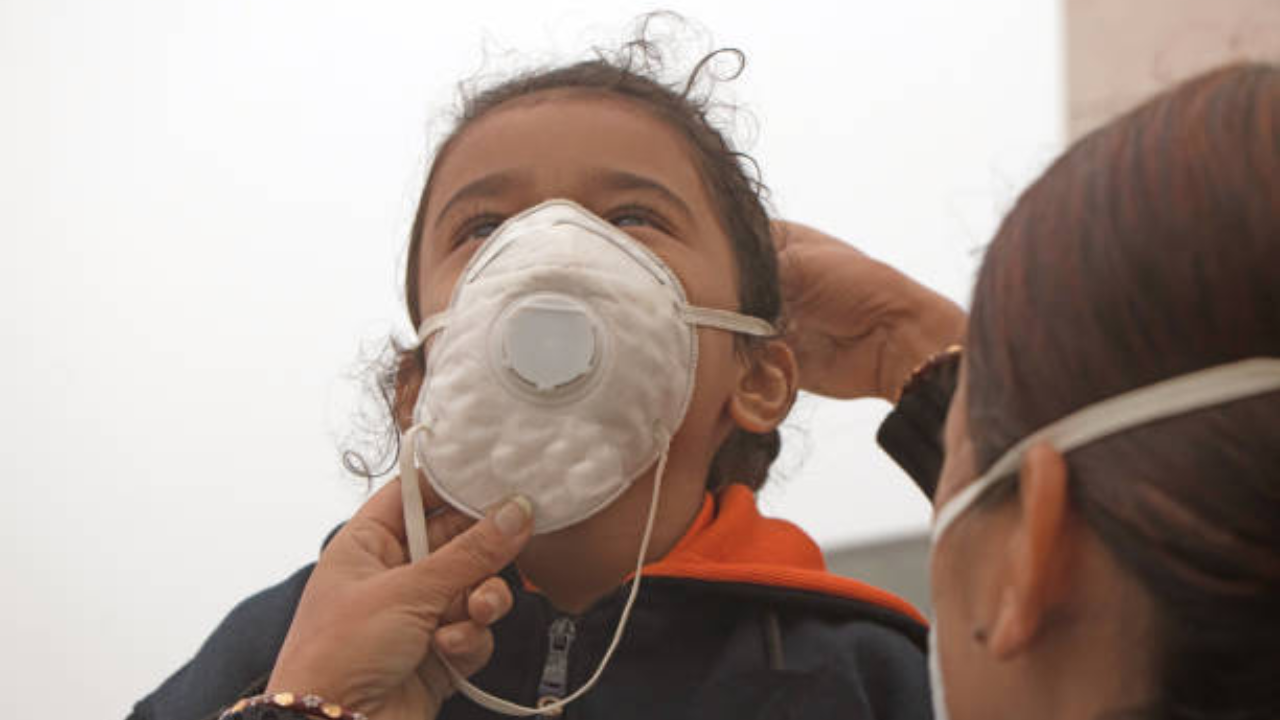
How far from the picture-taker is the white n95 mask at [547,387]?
2.85 ft

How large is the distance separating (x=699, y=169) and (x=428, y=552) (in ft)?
1.55

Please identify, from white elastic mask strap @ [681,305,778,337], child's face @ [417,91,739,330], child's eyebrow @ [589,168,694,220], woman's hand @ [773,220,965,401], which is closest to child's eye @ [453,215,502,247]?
child's face @ [417,91,739,330]

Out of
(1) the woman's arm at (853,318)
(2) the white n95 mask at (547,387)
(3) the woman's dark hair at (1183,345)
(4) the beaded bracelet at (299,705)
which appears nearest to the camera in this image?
(3) the woman's dark hair at (1183,345)

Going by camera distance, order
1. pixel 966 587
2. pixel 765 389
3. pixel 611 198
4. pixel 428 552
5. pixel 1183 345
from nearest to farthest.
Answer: pixel 1183 345, pixel 966 587, pixel 428 552, pixel 611 198, pixel 765 389

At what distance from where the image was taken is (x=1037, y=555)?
0.56 m

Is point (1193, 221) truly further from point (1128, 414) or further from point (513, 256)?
A: point (513, 256)

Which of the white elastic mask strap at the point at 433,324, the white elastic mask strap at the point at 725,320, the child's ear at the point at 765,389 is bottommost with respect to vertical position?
the child's ear at the point at 765,389

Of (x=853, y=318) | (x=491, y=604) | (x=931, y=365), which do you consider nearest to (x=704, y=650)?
(x=491, y=604)

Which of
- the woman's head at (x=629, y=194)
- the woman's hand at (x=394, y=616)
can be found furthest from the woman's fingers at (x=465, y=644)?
Answer: the woman's head at (x=629, y=194)

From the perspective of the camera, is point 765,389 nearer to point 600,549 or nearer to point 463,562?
point 600,549

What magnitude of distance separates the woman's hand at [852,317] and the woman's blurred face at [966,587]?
650 mm

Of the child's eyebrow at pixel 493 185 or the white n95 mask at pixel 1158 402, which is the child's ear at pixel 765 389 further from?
the white n95 mask at pixel 1158 402

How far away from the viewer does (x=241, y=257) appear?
1.52 meters

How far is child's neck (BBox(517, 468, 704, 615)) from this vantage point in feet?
3.26
